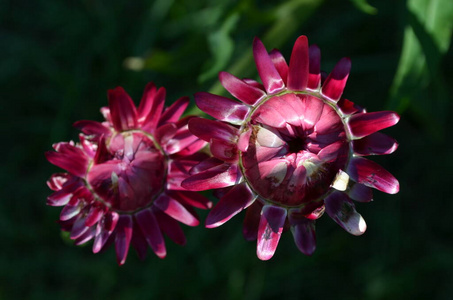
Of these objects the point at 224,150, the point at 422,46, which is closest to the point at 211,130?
the point at 224,150

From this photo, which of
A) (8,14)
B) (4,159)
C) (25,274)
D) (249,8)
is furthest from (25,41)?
(249,8)

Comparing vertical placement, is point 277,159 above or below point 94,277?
above

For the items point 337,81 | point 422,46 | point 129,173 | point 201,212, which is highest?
point 337,81

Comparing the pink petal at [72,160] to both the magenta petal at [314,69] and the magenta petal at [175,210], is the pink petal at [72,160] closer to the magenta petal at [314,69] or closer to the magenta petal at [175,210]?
the magenta petal at [175,210]

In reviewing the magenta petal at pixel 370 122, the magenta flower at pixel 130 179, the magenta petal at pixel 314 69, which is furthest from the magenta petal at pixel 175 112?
the magenta petal at pixel 370 122

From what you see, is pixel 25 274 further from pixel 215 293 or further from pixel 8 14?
pixel 8 14

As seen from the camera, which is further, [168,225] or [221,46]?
[221,46]

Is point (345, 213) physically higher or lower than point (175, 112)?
lower

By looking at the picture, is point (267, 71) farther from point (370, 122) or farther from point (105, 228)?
point (105, 228)
